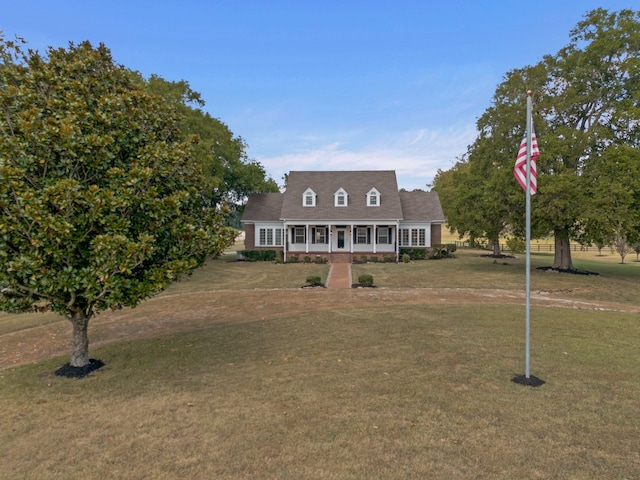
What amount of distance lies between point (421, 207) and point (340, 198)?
925 cm

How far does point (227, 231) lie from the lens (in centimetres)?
844

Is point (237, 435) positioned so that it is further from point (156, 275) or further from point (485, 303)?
point (485, 303)

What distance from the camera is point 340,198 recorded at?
35.4 m

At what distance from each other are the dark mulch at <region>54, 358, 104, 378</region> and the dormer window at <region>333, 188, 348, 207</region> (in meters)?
28.3

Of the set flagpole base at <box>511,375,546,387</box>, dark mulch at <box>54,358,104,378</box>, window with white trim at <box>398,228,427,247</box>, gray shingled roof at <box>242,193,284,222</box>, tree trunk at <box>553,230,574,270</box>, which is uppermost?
gray shingled roof at <box>242,193,284,222</box>

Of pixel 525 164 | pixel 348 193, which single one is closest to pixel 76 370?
pixel 525 164

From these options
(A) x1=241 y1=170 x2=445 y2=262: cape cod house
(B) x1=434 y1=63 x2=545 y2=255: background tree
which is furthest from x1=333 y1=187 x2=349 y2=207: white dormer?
(B) x1=434 y1=63 x2=545 y2=255: background tree

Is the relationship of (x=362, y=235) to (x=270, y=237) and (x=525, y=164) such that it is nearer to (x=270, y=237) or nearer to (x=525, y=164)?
(x=270, y=237)

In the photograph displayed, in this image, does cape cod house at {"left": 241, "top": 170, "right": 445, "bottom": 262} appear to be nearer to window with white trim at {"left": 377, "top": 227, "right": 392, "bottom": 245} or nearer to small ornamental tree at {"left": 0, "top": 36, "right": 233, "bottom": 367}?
window with white trim at {"left": 377, "top": 227, "right": 392, "bottom": 245}

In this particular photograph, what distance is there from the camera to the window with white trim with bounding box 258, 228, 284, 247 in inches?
1462

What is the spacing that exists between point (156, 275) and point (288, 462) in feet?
14.6

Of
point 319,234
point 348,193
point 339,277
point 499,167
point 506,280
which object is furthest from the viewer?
point 348,193

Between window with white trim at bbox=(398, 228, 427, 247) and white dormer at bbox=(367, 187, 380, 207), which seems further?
window with white trim at bbox=(398, 228, 427, 247)

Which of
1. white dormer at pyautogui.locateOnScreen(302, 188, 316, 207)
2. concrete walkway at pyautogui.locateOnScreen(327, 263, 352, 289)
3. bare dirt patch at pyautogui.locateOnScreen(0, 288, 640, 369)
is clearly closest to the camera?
bare dirt patch at pyautogui.locateOnScreen(0, 288, 640, 369)
